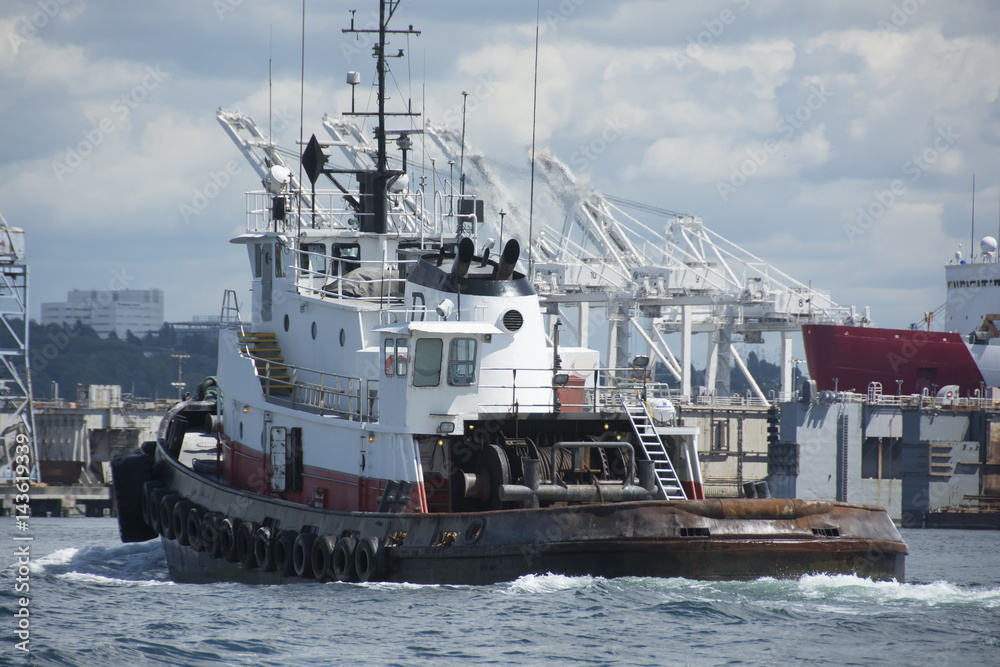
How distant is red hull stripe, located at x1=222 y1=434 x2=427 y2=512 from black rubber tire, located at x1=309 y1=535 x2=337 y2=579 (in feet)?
2.85

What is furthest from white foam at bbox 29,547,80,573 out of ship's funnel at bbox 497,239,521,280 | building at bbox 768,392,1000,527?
building at bbox 768,392,1000,527

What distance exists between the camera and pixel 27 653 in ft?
48.4

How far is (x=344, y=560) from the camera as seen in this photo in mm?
18500

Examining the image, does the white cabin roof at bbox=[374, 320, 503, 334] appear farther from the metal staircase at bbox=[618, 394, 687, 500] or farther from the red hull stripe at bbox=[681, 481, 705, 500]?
the red hull stripe at bbox=[681, 481, 705, 500]


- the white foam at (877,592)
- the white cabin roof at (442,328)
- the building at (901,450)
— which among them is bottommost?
the building at (901,450)

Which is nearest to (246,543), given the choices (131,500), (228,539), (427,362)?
(228,539)

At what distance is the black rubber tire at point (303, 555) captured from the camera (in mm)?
19109

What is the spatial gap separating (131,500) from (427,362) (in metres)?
9.25

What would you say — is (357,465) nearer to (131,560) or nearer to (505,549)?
(505,549)

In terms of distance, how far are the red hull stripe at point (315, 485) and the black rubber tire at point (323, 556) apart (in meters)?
0.87

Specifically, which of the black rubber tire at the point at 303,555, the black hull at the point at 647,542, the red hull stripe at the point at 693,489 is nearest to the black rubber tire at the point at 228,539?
the black rubber tire at the point at 303,555

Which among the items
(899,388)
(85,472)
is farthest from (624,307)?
(85,472)

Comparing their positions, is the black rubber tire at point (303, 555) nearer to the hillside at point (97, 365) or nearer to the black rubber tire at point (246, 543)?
the black rubber tire at point (246, 543)

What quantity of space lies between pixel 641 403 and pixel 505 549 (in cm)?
391
